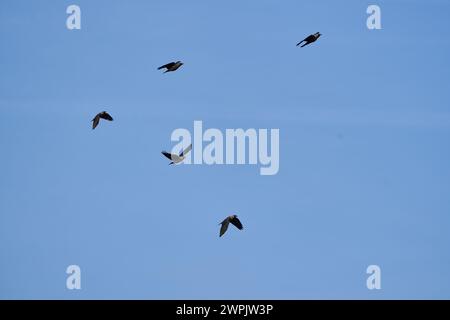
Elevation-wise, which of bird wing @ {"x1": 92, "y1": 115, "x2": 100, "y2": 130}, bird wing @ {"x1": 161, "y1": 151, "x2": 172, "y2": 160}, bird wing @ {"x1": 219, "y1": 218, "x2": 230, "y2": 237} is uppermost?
bird wing @ {"x1": 92, "y1": 115, "x2": 100, "y2": 130}

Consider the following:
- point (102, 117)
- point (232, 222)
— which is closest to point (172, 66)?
point (102, 117)

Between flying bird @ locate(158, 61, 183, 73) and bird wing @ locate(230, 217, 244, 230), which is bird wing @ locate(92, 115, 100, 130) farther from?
bird wing @ locate(230, 217, 244, 230)

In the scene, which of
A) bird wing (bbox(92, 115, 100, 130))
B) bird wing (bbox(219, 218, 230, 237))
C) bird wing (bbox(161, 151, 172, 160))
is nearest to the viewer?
bird wing (bbox(219, 218, 230, 237))

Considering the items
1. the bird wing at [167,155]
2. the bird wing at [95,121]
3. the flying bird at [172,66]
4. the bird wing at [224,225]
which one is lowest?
the bird wing at [224,225]

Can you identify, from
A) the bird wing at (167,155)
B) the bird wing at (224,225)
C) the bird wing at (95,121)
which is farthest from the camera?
the bird wing at (95,121)

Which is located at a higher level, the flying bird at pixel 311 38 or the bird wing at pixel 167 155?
the flying bird at pixel 311 38

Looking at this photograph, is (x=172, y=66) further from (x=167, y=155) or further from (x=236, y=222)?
(x=236, y=222)

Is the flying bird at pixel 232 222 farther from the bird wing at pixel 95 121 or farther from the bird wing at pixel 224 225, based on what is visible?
the bird wing at pixel 95 121

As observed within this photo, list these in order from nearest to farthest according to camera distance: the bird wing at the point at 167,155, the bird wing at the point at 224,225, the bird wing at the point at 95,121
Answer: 1. the bird wing at the point at 224,225
2. the bird wing at the point at 167,155
3. the bird wing at the point at 95,121
